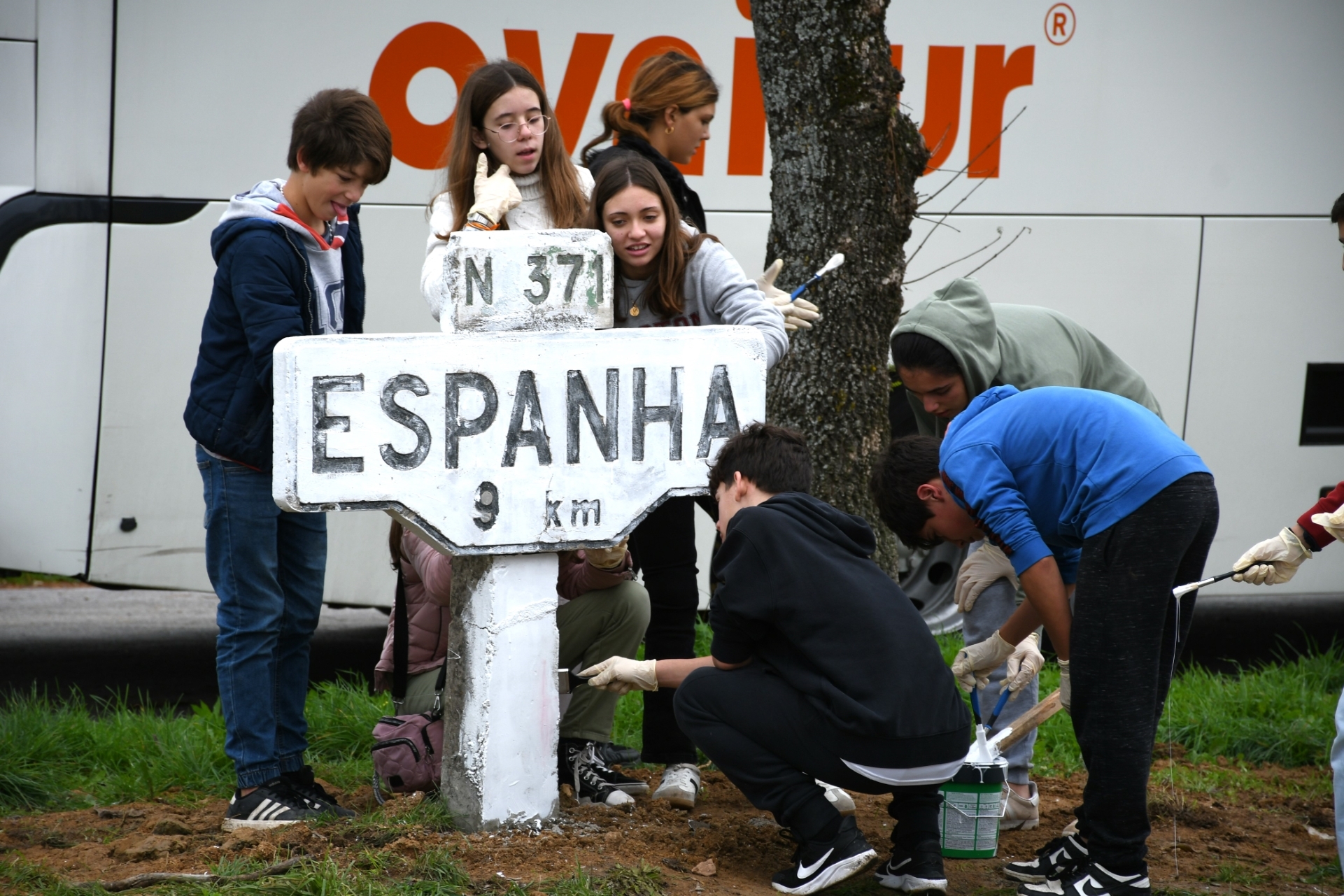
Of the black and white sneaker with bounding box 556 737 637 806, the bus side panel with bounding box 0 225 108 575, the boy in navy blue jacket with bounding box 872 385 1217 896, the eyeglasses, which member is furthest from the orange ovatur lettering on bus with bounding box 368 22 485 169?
the boy in navy blue jacket with bounding box 872 385 1217 896

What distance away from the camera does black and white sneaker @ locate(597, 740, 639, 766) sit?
11.0 feet

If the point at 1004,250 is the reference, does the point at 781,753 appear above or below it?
below

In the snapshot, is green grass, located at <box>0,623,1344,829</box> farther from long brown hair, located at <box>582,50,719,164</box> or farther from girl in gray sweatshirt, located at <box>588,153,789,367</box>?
long brown hair, located at <box>582,50,719,164</box>

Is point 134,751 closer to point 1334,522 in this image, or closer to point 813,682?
point 813,682

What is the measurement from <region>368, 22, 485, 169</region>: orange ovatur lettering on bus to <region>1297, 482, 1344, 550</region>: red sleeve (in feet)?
10.8

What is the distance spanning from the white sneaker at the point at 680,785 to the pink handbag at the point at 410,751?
556 mm

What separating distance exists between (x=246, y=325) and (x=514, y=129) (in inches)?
31.1

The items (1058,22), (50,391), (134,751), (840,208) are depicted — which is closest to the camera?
(134,751)

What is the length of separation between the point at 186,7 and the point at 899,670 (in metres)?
3.69

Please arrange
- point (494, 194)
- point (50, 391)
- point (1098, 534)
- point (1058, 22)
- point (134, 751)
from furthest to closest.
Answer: point (1058, 22)
point (50, 391)
point (134, 751)
point (494, 194)
point (1098, 534)

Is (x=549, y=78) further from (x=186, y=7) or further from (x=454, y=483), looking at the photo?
(x=454, y=483)

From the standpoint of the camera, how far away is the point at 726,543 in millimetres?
2562

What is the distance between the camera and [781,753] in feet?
8.57

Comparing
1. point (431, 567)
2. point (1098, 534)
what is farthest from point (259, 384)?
point (1098, 534)
